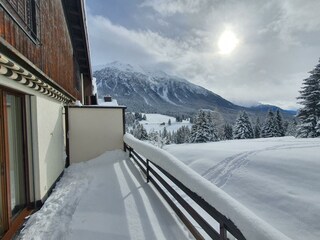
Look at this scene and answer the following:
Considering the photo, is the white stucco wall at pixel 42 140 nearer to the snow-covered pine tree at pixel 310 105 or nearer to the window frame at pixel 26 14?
the window frame at pixel 26 14

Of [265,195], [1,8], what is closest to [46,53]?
[1,8]

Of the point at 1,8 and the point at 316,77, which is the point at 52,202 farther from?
the point at 316,77

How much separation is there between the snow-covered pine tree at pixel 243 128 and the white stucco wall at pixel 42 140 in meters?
32.4

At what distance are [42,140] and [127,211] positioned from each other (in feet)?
8.25

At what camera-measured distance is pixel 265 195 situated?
4.50m

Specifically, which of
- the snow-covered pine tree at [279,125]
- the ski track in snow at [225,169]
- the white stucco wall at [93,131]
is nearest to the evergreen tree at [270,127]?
the snow-covered pine tree at [279,125]

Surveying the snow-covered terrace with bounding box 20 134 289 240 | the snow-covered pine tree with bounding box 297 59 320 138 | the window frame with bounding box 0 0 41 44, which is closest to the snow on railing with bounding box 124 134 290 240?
the snow-covered terrace with bounding box 20 134 289 240

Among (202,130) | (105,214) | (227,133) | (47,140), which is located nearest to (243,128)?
(202,130)

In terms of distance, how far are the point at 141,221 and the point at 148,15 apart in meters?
11.6

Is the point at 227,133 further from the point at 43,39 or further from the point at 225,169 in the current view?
the point at 43,39

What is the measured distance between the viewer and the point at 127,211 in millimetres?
4242

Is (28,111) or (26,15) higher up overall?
(26,15)

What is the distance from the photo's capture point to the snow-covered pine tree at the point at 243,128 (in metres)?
36.2

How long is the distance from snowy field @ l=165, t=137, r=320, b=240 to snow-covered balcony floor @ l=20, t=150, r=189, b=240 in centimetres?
146
